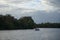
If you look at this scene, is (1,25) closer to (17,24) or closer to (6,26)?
(6,26)

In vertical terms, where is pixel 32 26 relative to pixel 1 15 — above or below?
below

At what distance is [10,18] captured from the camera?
431 feet

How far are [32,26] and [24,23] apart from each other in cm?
1025

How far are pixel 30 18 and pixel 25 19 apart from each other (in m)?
5.18

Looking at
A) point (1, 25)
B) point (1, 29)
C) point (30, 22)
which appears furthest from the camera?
point (30, 22)

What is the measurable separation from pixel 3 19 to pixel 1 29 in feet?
37.7

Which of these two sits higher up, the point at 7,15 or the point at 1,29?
the point at 7,15

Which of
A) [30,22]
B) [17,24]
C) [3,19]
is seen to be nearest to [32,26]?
[30,22]

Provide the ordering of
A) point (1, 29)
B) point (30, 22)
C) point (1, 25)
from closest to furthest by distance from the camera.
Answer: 1. point (1, 25)
2. point (1, 29)
3. point (30, 22)

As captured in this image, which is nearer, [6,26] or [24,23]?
[6,26]

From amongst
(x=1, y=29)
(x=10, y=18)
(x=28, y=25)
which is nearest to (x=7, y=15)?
(x=10, y=18)

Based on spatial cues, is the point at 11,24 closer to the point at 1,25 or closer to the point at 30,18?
the point at 1,25

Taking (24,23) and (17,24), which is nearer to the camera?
(17,24)

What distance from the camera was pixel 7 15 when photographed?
131000mm
